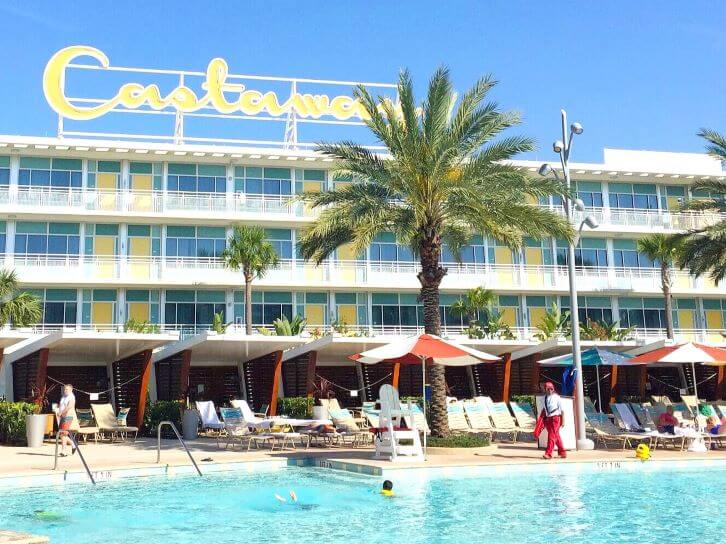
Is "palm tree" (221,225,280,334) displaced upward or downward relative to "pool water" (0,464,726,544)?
upward

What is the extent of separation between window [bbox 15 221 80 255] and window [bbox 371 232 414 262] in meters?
14.0

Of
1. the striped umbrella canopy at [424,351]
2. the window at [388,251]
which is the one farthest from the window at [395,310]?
the striped umbrella canopy at [424,351]

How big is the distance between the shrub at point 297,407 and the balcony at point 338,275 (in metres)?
Answer: 11.7

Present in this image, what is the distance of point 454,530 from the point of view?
32.6 feet

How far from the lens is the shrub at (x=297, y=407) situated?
80.3 feet

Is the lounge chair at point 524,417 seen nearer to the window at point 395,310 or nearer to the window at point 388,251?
the window at point 395,310

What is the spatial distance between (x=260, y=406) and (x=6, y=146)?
18.3 m

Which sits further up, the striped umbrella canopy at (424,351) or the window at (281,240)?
the window at (281,240)

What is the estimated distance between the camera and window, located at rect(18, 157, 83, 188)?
3669cm

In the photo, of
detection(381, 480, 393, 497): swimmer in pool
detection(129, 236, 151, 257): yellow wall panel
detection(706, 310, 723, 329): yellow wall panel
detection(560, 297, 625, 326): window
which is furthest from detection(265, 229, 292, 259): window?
detection(381, 480, 393, 497): swimmer in pool

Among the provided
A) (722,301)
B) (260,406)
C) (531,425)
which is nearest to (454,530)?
(531,425)

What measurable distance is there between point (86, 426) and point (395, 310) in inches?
812

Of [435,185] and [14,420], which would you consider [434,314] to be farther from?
[14,420]

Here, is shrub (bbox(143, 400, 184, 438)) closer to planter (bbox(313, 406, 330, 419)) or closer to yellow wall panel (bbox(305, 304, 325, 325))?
planter (bbox(313, 406, 330, 419))
